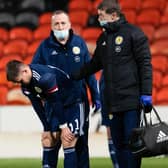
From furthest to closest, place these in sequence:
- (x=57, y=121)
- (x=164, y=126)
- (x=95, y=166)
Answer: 1. (x=95, y=166)
2. (x=57, y=121)
3. (x=164, y=126)

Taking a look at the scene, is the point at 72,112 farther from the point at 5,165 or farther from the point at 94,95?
the point at 5,165

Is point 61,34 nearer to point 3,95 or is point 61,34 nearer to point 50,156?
point 50,156

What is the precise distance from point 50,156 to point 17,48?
8916 mm

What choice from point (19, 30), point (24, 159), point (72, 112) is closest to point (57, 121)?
point (72, 112)

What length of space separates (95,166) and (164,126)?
9.21 feet

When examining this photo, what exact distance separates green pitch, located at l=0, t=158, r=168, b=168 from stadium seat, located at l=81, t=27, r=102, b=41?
6.17m

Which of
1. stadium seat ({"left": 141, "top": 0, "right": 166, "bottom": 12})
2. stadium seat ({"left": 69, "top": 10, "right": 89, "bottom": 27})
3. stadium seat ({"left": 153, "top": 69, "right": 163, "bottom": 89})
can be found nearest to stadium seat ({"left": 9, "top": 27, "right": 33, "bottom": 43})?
stadium seat ({"left": 69, "top": 10, "right": 89, "bottom": 27})

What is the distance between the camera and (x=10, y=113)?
13773 mm

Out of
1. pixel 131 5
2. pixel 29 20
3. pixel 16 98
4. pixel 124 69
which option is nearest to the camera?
pixel 124 69

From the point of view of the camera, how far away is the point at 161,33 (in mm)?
15969

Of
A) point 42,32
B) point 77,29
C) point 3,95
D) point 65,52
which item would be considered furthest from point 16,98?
point 65,52

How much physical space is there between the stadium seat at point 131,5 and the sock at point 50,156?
371 inches

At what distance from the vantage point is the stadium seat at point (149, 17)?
1644cm

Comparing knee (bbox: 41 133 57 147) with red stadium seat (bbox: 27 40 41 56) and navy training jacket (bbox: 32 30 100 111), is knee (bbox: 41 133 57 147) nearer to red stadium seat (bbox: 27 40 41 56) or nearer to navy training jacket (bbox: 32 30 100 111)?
navy training jacket (bbox: 32 30 100 111)
